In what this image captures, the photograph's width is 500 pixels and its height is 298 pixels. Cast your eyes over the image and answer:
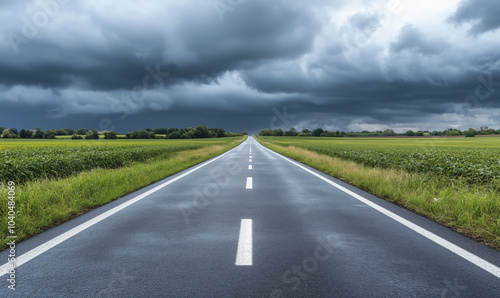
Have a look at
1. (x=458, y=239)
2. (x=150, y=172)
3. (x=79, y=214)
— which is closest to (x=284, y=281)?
(x=458, y=239)

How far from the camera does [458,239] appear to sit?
4.32 meters

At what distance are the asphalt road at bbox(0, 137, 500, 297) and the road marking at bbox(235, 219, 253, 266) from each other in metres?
0.01

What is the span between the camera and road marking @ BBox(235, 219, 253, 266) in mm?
3398

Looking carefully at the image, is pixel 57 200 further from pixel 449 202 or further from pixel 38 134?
A: pixel 38 134

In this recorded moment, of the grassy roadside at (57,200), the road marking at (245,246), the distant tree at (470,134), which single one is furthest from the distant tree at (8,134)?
the distant tree at (470,134)

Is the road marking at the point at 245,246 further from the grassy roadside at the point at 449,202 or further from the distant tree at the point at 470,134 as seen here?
the distant tree at the point at 470,134

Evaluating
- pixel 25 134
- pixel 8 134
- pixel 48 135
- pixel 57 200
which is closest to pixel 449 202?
pixel 57 200

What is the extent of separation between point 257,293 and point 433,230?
12.3ft

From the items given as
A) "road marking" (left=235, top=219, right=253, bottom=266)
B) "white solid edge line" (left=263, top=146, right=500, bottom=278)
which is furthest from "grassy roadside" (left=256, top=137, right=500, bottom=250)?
"road marking" (left=235, top=219, right=253, bottom=266)

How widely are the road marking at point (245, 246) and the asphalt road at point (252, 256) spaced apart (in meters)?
0.01

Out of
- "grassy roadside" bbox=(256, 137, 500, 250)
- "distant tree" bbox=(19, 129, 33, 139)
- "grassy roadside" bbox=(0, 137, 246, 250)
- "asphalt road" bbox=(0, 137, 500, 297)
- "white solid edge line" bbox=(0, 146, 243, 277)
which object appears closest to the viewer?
"asphalt road" bbox=(0, 137, 500, 297)

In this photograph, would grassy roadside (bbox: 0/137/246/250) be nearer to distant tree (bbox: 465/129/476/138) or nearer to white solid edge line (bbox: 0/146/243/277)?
white solid edge line (bbox: 0/146/243/277)

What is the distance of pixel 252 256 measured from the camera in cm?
355

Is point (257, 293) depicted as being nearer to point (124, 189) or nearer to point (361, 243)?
point (361, 243)
